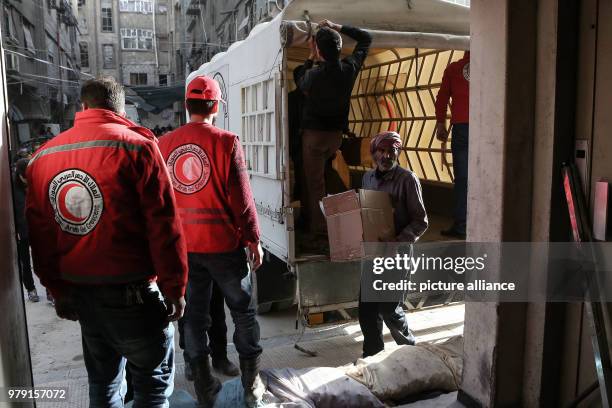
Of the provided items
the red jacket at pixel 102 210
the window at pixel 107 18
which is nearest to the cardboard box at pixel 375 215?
the red jacket at pixel 102 210

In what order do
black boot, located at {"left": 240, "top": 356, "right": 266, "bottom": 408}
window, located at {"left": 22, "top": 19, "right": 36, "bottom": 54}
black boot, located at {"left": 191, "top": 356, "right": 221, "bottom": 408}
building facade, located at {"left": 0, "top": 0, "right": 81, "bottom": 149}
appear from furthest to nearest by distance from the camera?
window, located at {"left": 22, "top": 19, "right": 36, "bottom": 54} < building facade, located at {"left": 0, "top": 0, "right": 81, "bottom": 149} < black boot, located at {"left": 191, "top": 356, "right": 221, "bottom": 408} < black boot, located at {"left": 240, "top": 356, "right": 266, "bottom": 408}

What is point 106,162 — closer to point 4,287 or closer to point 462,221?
point 4,287

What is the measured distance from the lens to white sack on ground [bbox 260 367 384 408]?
350cm

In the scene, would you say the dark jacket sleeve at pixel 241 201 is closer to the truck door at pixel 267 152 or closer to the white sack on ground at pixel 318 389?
the white sack on ground at pixel 318 389

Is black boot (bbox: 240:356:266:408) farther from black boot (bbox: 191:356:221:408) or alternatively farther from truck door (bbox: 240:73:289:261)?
truck door (bbox: 240:73:289:261)

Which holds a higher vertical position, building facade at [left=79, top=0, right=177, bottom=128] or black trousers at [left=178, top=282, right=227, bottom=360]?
building facade at [left=79, top=0, right=177, bottom=128]

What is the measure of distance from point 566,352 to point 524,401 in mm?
423

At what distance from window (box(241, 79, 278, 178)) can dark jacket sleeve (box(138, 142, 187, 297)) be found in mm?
2517

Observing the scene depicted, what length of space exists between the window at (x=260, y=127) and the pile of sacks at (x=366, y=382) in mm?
2078

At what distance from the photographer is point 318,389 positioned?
→ 358cm

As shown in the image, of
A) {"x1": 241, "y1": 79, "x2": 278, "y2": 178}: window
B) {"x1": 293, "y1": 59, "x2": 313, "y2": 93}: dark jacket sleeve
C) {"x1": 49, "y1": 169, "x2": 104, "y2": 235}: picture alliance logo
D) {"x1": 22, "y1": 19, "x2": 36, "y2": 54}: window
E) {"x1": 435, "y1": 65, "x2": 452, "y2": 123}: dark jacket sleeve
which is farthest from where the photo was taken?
{"x1": 22, "y1": 19, "x2": 36, "y2": 54}: window

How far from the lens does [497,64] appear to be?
9.80 feet

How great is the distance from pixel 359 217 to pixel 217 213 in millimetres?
1300

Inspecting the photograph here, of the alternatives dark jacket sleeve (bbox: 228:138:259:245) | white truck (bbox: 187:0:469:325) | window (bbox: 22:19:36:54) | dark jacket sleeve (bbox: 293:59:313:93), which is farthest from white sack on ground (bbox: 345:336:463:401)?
window (bbox: 22:19:36:54)
